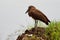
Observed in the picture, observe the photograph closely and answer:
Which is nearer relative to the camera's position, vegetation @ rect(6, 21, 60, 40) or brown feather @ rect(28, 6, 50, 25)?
vegetation @ rect(6, 21, 60, 40)

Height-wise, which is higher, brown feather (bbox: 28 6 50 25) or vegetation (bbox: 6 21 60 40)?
brown feather (bbox: 28 6 50 25)

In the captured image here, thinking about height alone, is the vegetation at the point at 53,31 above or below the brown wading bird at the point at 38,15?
below

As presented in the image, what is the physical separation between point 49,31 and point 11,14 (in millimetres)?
950

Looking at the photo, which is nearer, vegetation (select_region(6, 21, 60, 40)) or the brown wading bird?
vegetation (select_region(6, 21, 60, 40))

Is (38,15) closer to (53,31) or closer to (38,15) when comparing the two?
(38,15)

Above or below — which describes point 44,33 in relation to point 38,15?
below

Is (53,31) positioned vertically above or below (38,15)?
below

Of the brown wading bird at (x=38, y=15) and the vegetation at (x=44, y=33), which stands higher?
the brown wading bird at (x=38, y=15)

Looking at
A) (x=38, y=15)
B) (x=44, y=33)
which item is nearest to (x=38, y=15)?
(x=38, y=15)

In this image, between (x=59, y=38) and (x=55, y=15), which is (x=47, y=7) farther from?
(x=59, y=38)

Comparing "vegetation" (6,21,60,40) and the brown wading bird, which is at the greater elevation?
the brown wading bird

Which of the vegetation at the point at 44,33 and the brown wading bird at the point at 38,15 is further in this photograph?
the brown wading bird at the point at 38,15

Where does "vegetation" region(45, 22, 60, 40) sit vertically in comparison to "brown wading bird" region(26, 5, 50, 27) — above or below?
below

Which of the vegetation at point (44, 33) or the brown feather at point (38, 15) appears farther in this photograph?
the brown feather at point (38, 15)
